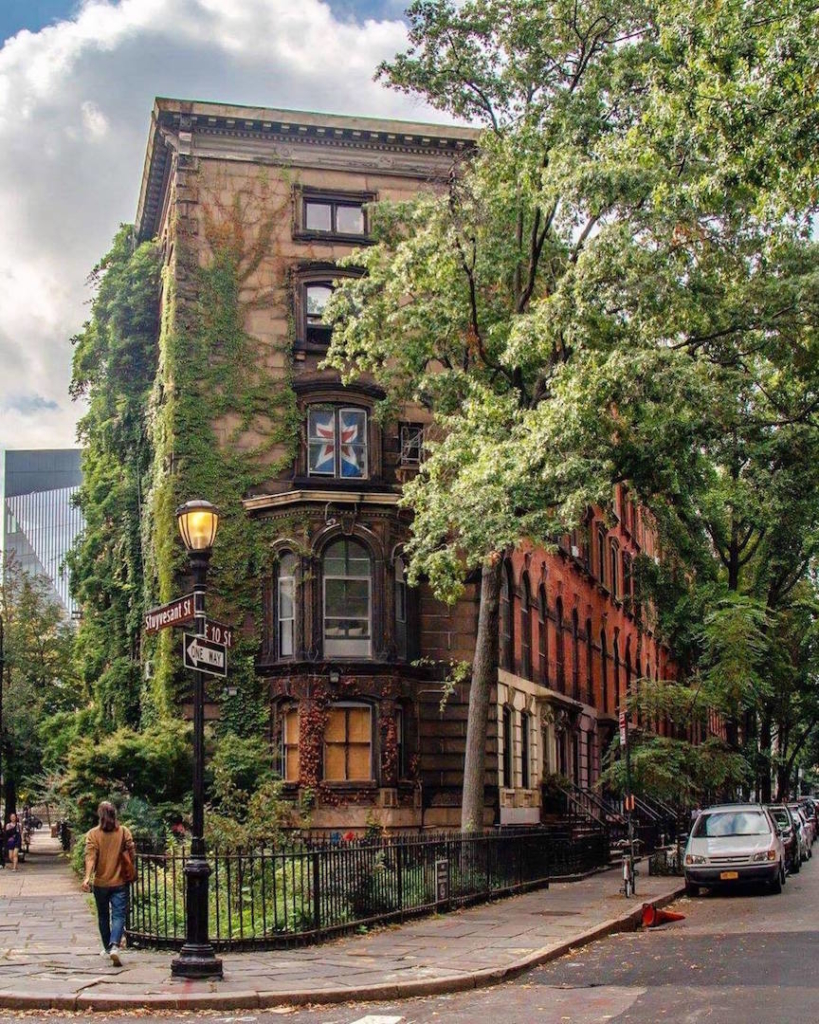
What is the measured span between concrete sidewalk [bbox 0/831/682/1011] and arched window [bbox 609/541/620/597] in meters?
31.4

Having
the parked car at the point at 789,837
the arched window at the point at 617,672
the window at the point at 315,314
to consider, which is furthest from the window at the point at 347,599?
the arched window at the point at 617,672

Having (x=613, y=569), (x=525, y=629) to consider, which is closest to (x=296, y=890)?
(x=525, y=629)

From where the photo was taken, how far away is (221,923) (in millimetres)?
15844

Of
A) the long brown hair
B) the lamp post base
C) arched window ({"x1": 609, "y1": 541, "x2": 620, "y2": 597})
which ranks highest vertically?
arched window ({"x1": 609, "y1": 541, "x2": 620, "y2": 597})

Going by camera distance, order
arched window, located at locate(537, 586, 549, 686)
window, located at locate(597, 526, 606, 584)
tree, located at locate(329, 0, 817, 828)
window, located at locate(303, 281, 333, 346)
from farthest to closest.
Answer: window, located at locate(597, 526, 606, 584)
arched window, located at locate(537, 586, 549, 686)
window, located at locate(303, 281, 333, 346)
tree, located at locate(329, 0, 817, 828)

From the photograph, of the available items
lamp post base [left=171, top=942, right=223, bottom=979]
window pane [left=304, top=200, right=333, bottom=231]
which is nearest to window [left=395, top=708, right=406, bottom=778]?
window pane [left=304, top=200, right=333, bottom=231]

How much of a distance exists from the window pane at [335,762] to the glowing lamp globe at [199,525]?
16173 mm

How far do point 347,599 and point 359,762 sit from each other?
11.9ft

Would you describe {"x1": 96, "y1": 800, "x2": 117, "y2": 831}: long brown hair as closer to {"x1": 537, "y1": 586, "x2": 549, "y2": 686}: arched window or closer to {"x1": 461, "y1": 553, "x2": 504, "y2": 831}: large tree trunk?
{"x1": 461, "y1": 553, "x2": 504, "y2": 831}: large tree trunk

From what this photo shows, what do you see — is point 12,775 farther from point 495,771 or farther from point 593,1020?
point 593,1020

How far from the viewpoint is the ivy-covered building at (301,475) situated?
Answer: 30.5m

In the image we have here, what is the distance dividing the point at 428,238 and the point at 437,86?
3302 mm

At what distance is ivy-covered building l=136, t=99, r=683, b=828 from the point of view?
30.5m

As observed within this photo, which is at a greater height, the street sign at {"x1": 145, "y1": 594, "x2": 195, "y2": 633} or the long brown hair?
the street sign at {"x1": 145, "y1": 594, "x2": 195, "y2": 633}
